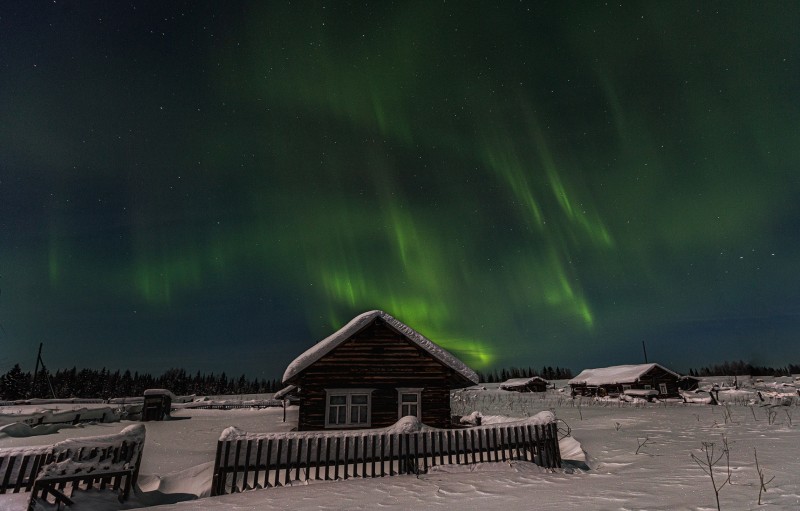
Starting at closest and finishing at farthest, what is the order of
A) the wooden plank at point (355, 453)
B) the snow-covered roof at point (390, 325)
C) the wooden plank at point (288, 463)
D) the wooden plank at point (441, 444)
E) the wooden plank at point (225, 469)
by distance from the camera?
1. the wooden plank at point (225, 469)
2. the wooden plank at point (288, 463)
3. the wooden plank at point (355, 453)
4. the wooden plank at point (441, 444)
5. the snow-covered roof at point (390, 325)

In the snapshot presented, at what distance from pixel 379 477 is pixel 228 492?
3683 millimetres

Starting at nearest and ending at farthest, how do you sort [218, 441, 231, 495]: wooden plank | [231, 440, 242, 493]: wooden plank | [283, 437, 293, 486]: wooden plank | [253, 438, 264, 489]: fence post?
[231, 440, 242, 493]: wooden plank → [218, 441, 231, 495]: wooden plank → [253, 438, 264, 489]: fence post → [283, 437, 293, 486]: wooden plank

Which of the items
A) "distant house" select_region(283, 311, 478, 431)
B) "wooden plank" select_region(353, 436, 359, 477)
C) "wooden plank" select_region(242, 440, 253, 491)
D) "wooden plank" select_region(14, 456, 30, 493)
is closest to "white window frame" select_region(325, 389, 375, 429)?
"distant house" select_region(283, 311, 478, 431)

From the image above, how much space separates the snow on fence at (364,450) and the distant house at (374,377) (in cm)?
501

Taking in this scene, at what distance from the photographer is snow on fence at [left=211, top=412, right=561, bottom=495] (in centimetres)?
1029

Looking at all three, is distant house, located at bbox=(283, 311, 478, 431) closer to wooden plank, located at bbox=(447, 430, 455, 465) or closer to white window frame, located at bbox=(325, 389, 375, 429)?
white window frame, located at bbox=(325, 389, 375, 429)

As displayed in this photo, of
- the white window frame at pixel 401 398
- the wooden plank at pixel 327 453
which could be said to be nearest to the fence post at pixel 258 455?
the wooden plank at pixel 327 453

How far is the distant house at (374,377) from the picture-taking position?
687 inches

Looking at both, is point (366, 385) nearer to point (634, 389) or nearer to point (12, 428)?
point (12, 428)

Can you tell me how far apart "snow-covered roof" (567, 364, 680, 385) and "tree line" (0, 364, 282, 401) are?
116m

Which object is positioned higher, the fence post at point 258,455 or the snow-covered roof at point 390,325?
the snow-covered roof at point 390,325

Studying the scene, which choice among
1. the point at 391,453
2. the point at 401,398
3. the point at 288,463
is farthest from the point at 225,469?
the point at 401,398

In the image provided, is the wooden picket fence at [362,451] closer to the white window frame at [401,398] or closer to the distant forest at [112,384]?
the white window frame at [401,398]

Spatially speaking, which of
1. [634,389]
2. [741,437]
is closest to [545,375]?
[634,389]
